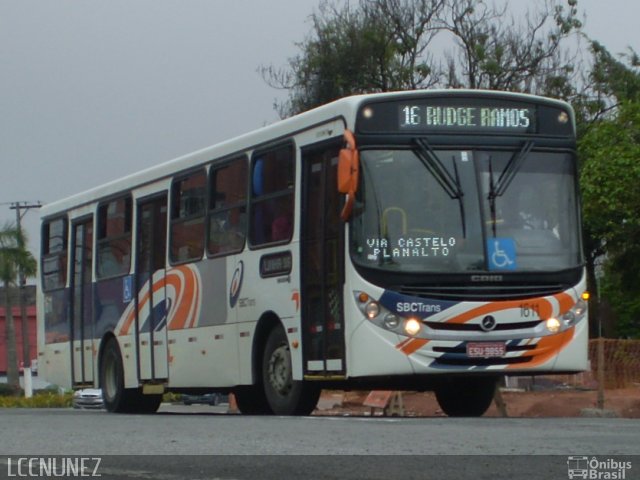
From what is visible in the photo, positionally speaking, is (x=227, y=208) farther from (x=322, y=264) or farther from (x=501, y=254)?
(x=501, y=254)

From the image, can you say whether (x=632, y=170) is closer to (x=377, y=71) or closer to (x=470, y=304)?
(x=377, y=71)

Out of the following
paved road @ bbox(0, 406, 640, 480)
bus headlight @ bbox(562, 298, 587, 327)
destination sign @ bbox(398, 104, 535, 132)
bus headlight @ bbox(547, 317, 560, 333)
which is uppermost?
destination sign @ bbox(398, 104, 535, 132)

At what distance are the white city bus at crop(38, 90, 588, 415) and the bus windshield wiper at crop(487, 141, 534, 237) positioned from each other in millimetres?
13


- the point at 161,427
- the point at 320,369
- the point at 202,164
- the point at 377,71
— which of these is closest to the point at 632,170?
the point at 377,71


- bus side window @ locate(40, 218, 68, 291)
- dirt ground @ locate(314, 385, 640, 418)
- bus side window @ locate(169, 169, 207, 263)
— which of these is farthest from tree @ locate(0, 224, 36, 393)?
bus side window @ locate(169, 169, 207, 263)

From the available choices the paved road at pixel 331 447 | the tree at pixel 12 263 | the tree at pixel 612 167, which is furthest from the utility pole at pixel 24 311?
the paved road at pixel 331 447

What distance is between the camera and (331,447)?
9.78m

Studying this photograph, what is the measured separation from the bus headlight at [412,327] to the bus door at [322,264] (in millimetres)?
654

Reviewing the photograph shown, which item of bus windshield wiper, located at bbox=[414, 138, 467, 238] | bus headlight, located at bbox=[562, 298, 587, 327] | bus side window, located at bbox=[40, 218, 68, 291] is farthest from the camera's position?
bus side window, located at bbox=[40, 218, 68, 291]

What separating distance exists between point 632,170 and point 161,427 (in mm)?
30644

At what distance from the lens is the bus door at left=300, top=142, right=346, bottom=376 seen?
15.0 meters

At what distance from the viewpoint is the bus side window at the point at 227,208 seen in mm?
17172

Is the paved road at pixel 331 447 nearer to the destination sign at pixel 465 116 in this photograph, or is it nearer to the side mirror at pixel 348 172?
the side mirror at pixel 348 172

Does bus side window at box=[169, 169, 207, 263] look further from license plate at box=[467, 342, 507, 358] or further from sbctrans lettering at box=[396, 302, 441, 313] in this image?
license plate at box=[467, 342, 507, 358]
